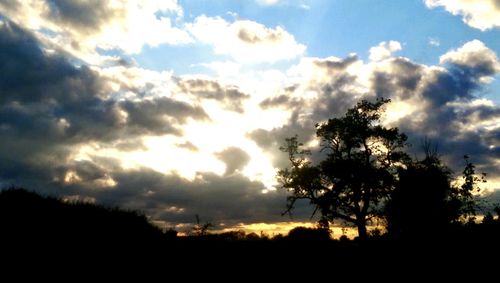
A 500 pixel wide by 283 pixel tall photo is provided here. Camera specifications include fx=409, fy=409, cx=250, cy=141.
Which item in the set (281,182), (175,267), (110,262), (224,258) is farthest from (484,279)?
(281,182)

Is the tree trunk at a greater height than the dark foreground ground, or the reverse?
the tree trunk

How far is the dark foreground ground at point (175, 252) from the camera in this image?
13.6 meters

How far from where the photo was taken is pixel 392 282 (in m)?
15.6

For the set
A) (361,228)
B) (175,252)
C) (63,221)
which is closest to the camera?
(63,221)

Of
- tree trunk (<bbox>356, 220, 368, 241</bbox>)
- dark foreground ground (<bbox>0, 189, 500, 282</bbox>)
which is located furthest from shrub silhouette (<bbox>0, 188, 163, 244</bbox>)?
tree trunk (<bbox>356, 220, 368, 241</bbox>)

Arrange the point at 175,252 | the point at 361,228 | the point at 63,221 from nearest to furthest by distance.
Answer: the point at 63,221 < the point at 175,252 < the point at 361,228

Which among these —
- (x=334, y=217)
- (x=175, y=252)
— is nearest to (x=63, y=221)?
(x=175, y=252)

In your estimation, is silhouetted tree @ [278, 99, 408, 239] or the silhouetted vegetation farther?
silhouetted tree @ [278, 99, 408, 239]

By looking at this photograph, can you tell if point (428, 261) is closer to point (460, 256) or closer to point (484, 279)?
point (460, 256)

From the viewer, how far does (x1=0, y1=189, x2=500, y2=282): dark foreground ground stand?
13555mm

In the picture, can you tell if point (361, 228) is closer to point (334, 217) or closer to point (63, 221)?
point (334, 217)

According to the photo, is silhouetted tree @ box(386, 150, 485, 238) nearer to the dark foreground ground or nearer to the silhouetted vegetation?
the silhouetted vegetation

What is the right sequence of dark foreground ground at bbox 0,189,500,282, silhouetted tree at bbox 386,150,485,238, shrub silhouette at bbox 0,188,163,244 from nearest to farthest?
dark foreground ground at bbox 0,189,500,282
shrub silhouette at bbox 0,188,163,244
silhouetted tree at bbox 386,150,485,238

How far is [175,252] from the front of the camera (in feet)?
54.2
